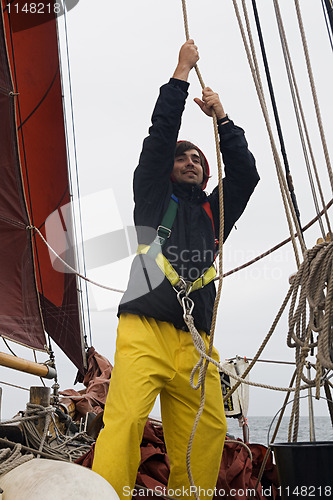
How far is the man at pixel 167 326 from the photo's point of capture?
1954mm

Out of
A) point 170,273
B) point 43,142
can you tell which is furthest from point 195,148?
point 43,142

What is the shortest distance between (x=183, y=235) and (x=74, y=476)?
1090 mm

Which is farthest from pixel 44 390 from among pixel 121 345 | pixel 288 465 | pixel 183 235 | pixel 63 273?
pixel 63 273

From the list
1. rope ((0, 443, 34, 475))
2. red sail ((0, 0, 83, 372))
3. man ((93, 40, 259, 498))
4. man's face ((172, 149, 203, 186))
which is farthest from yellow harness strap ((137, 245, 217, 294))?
red sail ((0, 0, 83, 372))

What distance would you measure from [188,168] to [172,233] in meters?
0.33

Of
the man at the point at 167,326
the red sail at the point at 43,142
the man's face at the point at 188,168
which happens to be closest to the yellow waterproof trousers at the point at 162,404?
the man at the point at 167,326

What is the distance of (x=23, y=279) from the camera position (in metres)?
4.72

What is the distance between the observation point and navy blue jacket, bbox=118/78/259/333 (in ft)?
7.11

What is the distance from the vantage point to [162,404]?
2.22 m

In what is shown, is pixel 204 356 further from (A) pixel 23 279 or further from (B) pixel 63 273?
(B) pixel 63 273

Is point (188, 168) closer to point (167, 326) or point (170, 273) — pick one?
point (170, 273)

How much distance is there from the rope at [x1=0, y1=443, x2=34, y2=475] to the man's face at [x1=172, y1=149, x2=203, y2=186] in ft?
4.05

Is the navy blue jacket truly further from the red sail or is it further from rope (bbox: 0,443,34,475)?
the red sail

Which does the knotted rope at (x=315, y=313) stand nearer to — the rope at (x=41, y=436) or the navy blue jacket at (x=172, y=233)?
the navy blue jacket at (x=172, y=233)
